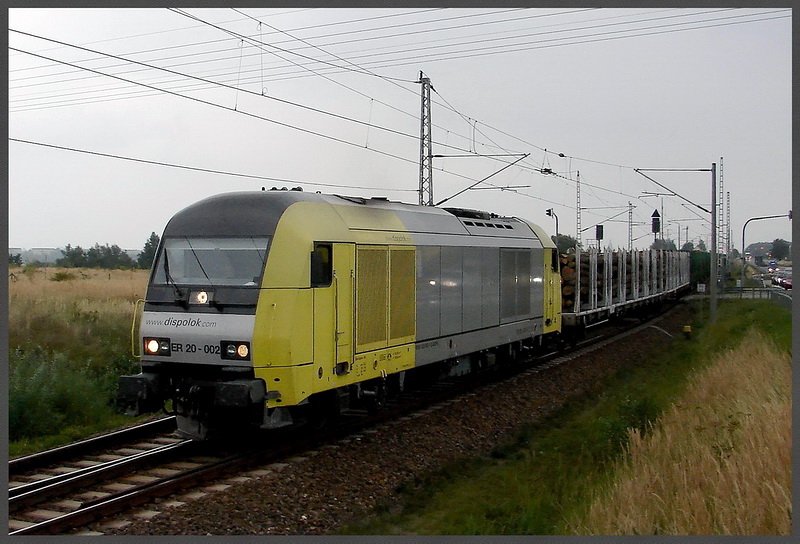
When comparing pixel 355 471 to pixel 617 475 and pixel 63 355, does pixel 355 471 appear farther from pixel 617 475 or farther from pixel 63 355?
pixel 63 355

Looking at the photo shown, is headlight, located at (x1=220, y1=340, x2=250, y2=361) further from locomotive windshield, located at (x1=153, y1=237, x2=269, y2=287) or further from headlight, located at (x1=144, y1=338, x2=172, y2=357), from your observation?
headlight, located at (x1=144, y1=338, x2=172, y2=357)

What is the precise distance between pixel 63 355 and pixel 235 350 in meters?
6.27

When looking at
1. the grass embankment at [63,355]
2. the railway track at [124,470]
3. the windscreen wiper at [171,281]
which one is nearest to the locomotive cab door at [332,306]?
the railway track at [124,470]

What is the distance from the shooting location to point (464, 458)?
1153 cm

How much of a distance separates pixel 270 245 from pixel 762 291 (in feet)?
102

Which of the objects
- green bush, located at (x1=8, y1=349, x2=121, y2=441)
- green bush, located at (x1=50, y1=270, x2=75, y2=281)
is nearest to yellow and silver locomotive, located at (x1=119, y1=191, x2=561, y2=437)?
green bush, located at (x1=8, y1=349, x2=121, y2=441)

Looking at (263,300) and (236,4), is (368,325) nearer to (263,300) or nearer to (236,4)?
(263,300)

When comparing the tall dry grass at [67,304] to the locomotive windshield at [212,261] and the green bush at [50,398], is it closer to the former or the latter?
the green bush at [50,398]

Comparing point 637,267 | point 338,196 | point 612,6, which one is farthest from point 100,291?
point 637,267

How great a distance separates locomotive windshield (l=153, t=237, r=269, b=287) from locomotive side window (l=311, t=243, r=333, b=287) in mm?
690

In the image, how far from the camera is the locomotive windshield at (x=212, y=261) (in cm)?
1004

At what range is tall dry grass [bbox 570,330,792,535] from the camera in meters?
7.56

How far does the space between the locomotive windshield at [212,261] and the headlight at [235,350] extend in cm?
74

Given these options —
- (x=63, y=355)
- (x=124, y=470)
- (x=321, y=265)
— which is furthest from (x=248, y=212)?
(x=63, y=355)
